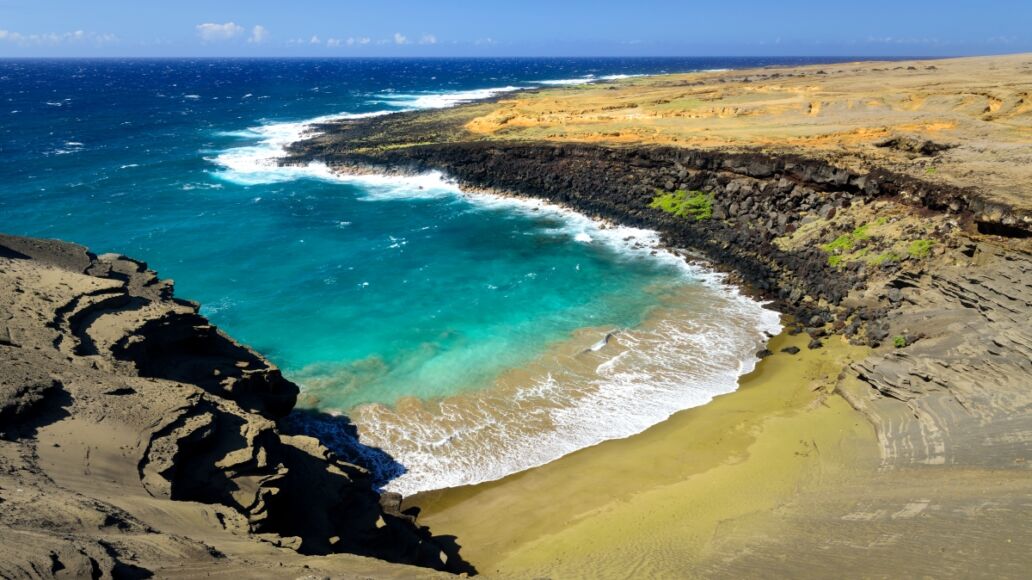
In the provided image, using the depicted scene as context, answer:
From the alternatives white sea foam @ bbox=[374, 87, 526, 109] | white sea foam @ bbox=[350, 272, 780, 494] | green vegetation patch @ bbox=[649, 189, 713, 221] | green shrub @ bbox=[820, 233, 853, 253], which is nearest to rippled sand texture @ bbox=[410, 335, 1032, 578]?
white sea foam @ bbox=[350, 272, 780, 494]

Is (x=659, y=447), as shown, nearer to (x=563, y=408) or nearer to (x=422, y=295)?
(x=563, y=408)

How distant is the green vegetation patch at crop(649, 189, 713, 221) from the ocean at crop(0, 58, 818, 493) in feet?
10.7

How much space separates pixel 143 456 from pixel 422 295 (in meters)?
21.5

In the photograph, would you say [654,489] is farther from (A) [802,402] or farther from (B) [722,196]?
(B) [722,196]

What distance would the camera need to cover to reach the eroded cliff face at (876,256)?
58.1 feet

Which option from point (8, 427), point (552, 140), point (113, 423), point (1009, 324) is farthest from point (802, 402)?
point (552, 140)

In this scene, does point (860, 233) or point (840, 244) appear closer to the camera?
point (860, 233)

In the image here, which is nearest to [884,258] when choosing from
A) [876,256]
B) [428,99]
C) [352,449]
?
[876,256]

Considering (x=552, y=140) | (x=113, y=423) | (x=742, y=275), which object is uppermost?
(x=552, y=140)

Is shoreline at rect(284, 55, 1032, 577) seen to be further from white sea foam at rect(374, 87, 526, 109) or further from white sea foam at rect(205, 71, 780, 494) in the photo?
white sea foam at rect(374, 87, 526, 109)

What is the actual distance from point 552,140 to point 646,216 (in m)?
15.5

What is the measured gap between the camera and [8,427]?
32.0 feet

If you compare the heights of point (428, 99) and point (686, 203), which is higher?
point (428, 99)

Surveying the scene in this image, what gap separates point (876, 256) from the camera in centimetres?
2972
